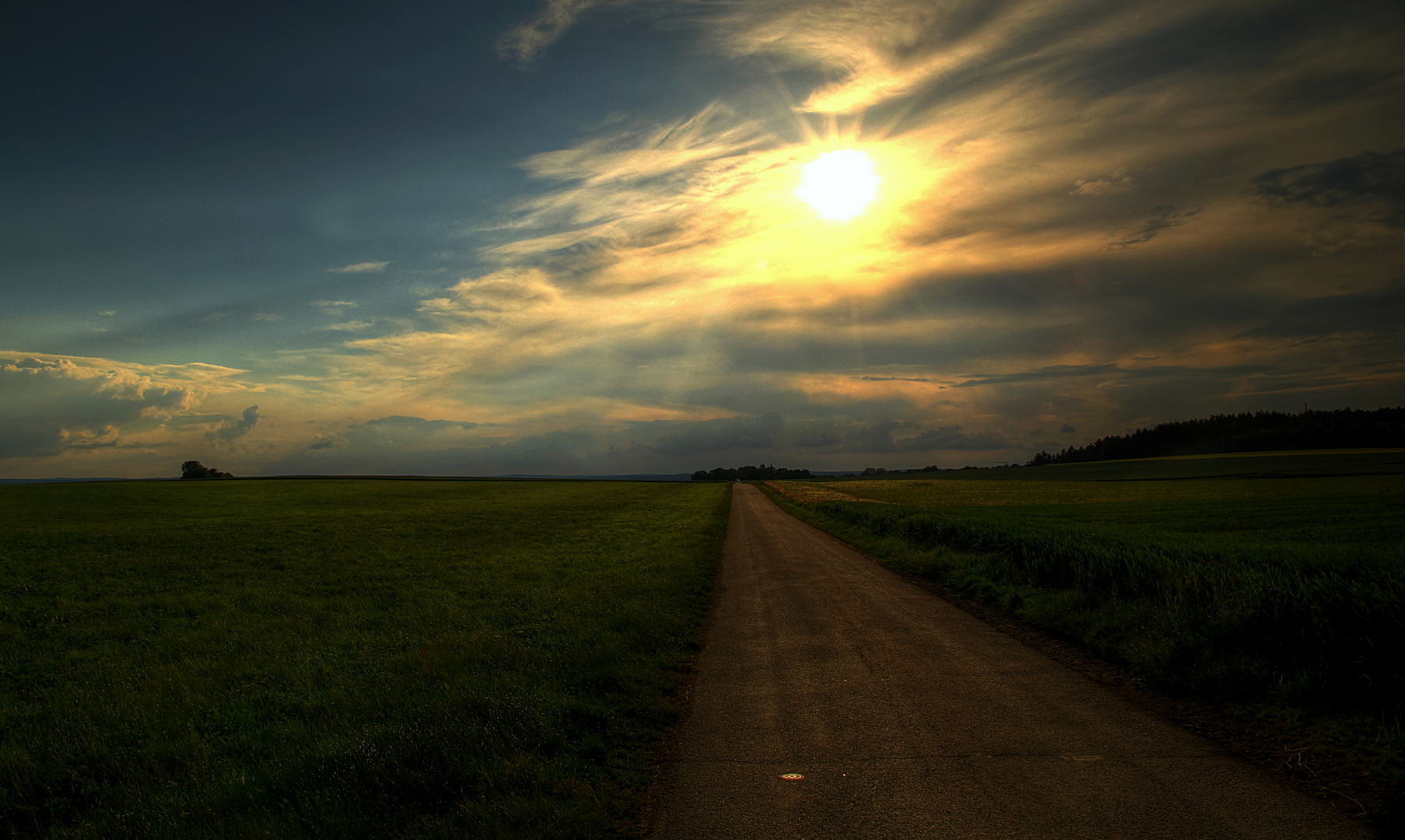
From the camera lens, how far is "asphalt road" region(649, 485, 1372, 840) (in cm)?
493

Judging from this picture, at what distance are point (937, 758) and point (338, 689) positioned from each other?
27.3ft

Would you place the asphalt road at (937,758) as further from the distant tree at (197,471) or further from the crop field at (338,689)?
the distant tree at (197,471)

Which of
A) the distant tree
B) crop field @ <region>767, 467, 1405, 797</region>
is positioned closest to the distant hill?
crop field @ <region>767, 467, 1405, 797</region>

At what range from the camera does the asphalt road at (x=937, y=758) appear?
493cm

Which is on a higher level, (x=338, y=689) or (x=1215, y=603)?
(x=1215, y=603)

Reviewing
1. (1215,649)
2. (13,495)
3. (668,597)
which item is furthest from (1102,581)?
(13,495)

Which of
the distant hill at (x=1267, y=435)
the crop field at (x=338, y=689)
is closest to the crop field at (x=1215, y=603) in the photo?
the crop field at (x=338, y=689)

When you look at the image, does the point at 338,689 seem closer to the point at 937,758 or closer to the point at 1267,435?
the point at 937,758

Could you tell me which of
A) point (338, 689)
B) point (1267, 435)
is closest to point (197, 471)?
point (338, 689)

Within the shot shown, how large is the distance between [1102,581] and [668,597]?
9.32 m

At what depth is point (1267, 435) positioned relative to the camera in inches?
5787

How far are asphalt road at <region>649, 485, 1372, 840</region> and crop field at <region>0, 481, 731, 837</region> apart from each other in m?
0.79

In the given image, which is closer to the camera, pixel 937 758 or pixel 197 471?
pixel 937 758

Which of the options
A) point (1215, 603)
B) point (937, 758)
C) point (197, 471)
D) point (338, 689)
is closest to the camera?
point (937, 758)
